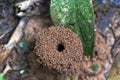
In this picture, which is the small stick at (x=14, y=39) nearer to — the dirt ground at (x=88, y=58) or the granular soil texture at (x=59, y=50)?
the dirt ground at (x=88, y=58)

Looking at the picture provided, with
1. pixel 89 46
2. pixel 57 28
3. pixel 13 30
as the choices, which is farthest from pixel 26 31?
pixel 89 46

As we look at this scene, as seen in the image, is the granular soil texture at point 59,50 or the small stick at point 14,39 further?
the small stick at point 14,39

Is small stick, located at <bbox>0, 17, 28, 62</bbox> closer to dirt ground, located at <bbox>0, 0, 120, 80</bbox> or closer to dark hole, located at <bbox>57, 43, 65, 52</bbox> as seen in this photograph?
dirt ground, located at <bbox>0, 0, 120, 80</bbox>

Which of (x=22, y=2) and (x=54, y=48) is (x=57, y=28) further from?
(x=22, y=2)

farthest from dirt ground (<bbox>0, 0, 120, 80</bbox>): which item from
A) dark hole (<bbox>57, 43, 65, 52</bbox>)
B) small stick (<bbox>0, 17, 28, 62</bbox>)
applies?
dark hole (<bbox>57, 43, 65, 52</bbox>)

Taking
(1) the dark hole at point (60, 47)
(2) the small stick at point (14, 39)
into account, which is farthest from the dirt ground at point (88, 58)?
(1) the dark hole at point (60, 47)

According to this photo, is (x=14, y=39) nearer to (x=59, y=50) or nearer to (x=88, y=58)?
(x=59, y=50)
